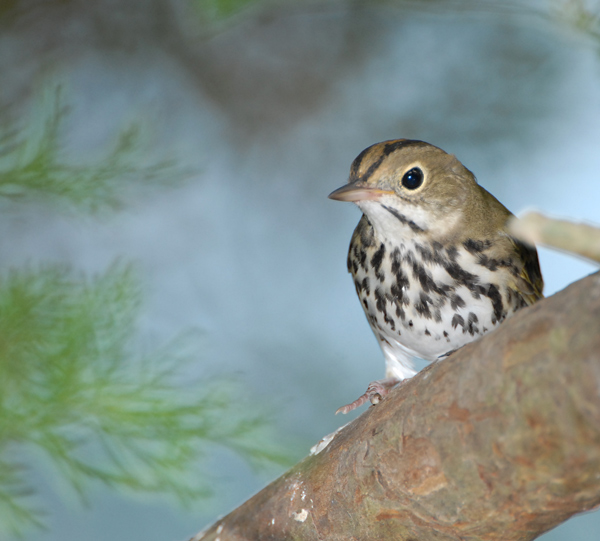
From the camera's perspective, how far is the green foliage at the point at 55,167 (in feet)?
3.27

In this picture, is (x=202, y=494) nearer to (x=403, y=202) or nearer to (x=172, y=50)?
(x=403, y=202)

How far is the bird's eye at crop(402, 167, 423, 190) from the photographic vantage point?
75 centimetres

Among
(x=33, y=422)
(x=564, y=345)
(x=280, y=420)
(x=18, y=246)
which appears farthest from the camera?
(x=18, y=246)

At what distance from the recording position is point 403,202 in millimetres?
747

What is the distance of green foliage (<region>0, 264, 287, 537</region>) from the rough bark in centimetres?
48

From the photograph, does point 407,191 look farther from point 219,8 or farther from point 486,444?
point 486,444

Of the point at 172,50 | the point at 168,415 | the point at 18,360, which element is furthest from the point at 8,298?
the point at 172,50

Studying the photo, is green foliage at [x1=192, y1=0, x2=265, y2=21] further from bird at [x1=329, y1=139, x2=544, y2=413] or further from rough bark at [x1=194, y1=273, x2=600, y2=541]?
rough bark at [x1=194, y1=273, x2=600, y2=541]

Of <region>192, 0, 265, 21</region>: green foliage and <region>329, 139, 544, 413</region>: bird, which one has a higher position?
<region>192, 0, 265, 21</region>: green foliage

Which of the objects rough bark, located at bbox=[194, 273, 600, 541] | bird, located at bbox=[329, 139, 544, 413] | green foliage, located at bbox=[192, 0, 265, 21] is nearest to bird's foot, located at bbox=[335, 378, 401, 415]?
bird, located at bbox=[329, 139, 544, 413]

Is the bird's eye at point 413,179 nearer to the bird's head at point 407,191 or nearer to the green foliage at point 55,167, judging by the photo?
the bird's head at point 407,191

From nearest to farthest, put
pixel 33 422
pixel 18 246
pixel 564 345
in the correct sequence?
pixel 564 345, pixel 33 422, pixel 18 246

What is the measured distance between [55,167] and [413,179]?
1.87 ft

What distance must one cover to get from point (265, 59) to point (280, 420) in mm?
905
